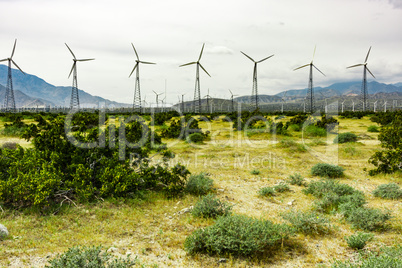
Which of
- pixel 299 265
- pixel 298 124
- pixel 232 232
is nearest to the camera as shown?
pixel 299 265

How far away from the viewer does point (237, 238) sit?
241 inches

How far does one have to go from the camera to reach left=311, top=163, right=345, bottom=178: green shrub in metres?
12.9

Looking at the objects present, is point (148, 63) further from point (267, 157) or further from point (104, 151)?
point (104, 151)

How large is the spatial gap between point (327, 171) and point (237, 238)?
8.63 meters

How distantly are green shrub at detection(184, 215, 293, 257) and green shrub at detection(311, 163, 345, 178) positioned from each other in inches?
290

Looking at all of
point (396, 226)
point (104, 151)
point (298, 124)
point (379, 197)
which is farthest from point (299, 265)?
point (298, 124)

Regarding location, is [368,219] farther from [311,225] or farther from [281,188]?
[281,188]

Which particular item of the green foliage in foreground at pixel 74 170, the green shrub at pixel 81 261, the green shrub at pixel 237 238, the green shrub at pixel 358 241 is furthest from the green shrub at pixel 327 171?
the green shrub at pixel 81 261

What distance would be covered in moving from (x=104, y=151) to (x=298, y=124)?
26.0 m

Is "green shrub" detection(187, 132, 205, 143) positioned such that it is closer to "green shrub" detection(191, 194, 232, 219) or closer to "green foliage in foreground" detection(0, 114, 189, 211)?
"green foliage in foreground" detection(0, 114, 189, 211)

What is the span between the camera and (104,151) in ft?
33.4

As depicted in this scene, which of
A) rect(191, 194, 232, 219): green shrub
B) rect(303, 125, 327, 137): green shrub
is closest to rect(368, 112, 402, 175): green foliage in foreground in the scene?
rect(191, 194, 232, 219): green shrub

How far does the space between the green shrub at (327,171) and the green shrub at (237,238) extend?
24.2 ft

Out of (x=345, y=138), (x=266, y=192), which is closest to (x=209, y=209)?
(x=266, y=192)
